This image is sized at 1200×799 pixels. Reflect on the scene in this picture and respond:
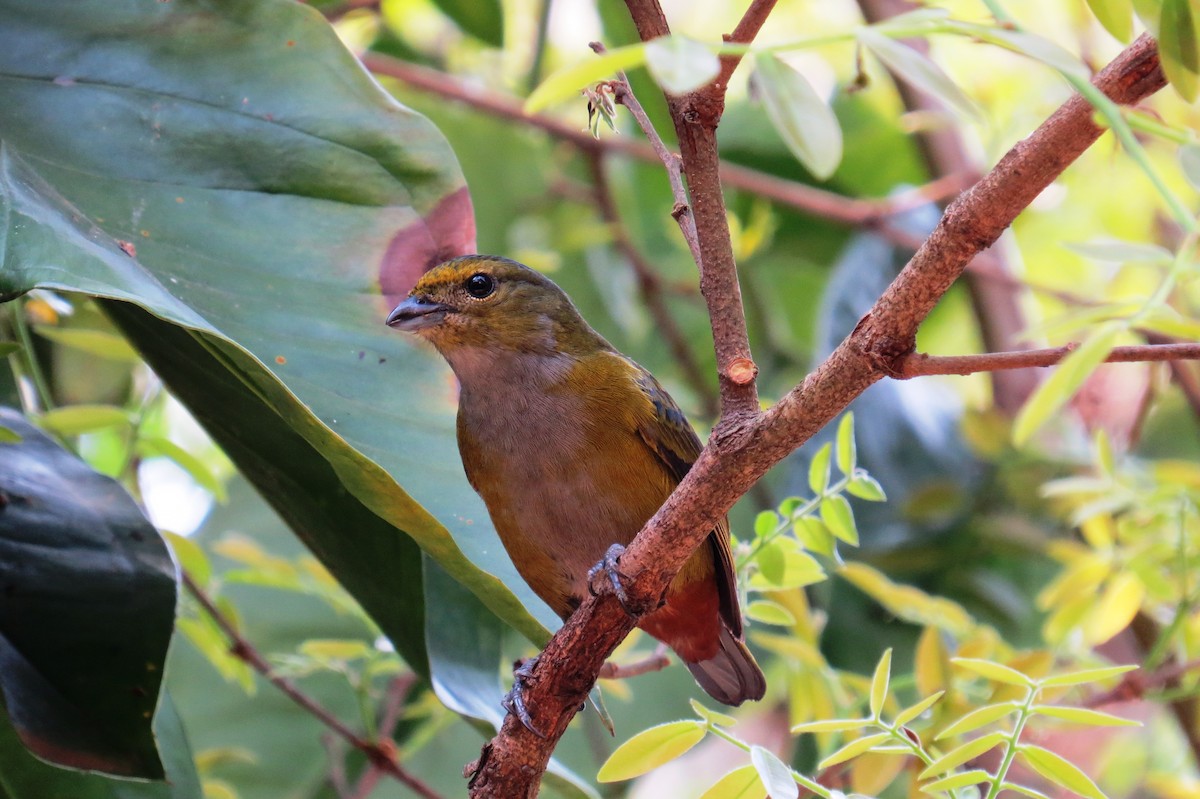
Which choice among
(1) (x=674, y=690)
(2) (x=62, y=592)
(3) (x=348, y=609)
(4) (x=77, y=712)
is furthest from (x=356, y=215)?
(1) (x=674, y=690)

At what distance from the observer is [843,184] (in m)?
4.88

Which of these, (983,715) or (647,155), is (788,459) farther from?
(983,715)

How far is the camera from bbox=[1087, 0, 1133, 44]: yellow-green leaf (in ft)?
4.12

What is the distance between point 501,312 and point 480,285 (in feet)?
0.26

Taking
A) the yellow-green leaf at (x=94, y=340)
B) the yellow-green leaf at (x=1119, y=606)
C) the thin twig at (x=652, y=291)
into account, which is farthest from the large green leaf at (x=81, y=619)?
the thin twig at (x=652, y=291)

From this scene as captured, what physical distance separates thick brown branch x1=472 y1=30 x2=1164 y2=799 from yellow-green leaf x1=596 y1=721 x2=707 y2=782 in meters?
0.12

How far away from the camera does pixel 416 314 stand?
2.47 meters

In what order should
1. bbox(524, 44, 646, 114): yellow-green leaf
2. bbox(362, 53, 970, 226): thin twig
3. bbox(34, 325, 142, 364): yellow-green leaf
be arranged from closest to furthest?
bbox(524, 44, 646, 114): yellow-green leaf < bbox(34, 325, 142, 364): yellow-green leaf < bbox(362, 53, 970, 226): thin twig

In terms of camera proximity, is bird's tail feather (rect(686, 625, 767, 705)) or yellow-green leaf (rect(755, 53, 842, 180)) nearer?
yellow-green leaf (rect(755, 53, 842, 180))

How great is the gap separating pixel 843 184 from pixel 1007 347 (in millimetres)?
1113

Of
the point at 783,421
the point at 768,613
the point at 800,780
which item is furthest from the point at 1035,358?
the point at 768,613

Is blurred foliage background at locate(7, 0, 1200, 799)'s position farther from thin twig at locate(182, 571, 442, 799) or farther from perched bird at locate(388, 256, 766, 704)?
perched bird at locate(388, 256, 766, 704)

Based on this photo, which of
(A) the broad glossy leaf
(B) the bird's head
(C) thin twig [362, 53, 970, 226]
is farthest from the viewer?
(C) thin twig [362, 53, 970, 226]

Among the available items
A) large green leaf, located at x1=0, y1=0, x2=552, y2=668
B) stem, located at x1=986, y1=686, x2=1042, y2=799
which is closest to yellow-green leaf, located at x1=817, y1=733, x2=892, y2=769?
stem, located at x1=986, y1=686, x2=1042, y2=799
